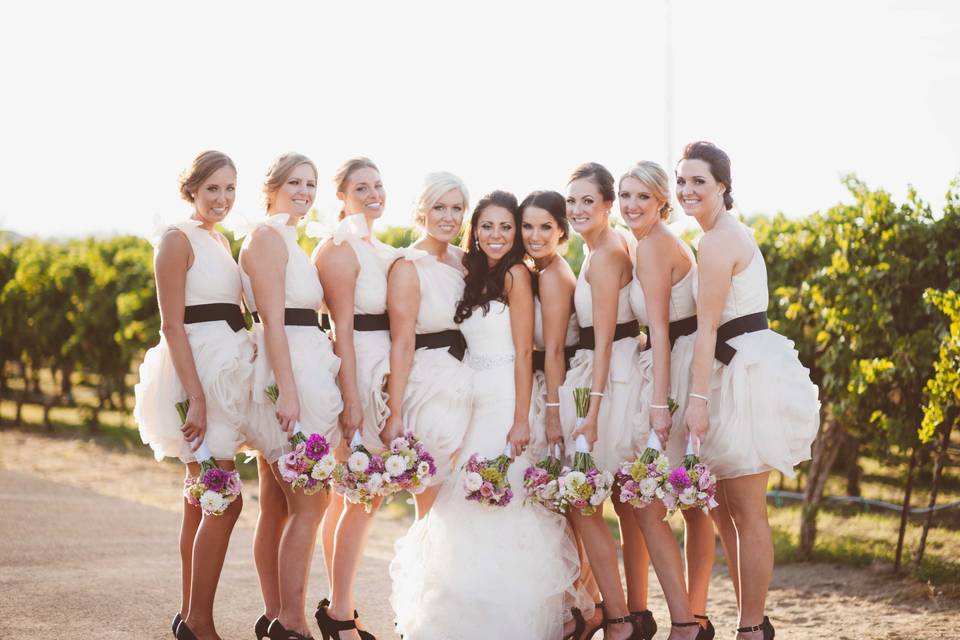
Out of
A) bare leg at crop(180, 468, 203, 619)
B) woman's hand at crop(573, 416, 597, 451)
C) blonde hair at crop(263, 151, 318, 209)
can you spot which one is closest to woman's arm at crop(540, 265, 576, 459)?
woman's hand at crop(573, 416, 597, 451)

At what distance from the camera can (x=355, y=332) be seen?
5.53 metres

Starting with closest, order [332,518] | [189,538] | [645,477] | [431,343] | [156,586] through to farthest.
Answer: [645,477] < [189,538] < [431,343] < [332,518] < [156,586]

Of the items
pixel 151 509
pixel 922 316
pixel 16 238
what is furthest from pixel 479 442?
pixel 16 238

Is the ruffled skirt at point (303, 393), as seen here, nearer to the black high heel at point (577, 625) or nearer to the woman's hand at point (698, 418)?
the black high heel at point (577, 625)

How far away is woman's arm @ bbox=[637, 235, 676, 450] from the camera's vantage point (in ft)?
16.7

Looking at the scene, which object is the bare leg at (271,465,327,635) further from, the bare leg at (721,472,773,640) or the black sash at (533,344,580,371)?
the bare leg at (721,472,773,640)

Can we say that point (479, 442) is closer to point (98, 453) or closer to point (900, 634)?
point (900, 634)

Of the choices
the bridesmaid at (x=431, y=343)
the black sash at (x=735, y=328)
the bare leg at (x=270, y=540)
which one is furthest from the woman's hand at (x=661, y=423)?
the bare leg at (x=270, y=540)

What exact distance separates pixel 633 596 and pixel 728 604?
7.29 ft

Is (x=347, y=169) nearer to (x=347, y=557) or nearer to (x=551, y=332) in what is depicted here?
(x=551, y=332)

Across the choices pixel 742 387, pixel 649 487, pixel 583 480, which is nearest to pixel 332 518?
pixel 583 480

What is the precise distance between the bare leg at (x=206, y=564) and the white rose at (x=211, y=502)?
230mm

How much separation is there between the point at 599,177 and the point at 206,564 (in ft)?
10.3

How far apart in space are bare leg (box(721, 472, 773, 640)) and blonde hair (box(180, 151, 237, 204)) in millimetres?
3391
